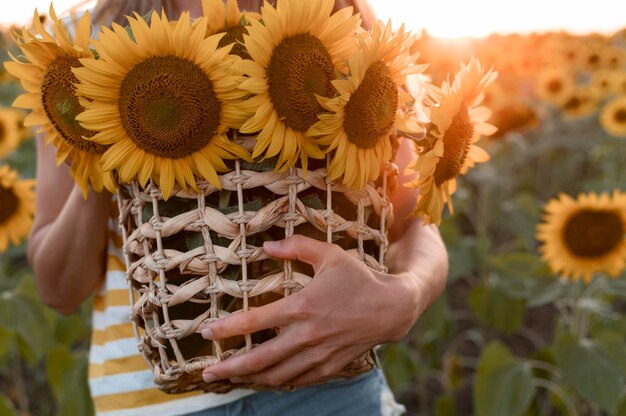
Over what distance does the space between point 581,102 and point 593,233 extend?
1.93 m

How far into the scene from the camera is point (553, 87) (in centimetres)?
332

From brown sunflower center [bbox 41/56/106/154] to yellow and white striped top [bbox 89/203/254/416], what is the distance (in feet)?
0.75

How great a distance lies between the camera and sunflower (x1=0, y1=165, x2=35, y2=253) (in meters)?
1.20

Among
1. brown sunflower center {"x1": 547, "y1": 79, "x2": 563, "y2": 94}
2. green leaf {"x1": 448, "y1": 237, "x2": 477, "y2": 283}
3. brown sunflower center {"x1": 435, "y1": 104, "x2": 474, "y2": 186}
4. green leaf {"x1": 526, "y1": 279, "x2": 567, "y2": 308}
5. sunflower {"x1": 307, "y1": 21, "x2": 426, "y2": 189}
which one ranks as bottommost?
green leaf {"x1": 448, "y1": 237, "x2": 477, "y2": 283}

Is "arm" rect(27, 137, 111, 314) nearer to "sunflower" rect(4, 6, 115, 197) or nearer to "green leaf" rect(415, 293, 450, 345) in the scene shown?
"sunflower" rect(4, 6, 115, 197)

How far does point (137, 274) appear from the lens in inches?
22.5

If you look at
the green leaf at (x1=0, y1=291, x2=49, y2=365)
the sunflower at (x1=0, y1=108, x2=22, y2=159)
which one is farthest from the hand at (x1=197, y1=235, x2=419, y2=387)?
the sunflower at (x1=0, y1=108, x2=22, y2=159)

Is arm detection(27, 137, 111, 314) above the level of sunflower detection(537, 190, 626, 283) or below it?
above

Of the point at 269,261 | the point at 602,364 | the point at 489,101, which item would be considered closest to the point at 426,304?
the point at 269,261

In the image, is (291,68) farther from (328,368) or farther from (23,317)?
(23,317)

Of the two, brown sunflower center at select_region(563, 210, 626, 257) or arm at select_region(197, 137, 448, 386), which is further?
brown sunflower center at select_region(563, 210, 626, 257)

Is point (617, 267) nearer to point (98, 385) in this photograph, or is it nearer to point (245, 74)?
point (98, 385)

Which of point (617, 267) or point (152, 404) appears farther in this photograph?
point (617, 267)

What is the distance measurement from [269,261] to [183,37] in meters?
0.17
